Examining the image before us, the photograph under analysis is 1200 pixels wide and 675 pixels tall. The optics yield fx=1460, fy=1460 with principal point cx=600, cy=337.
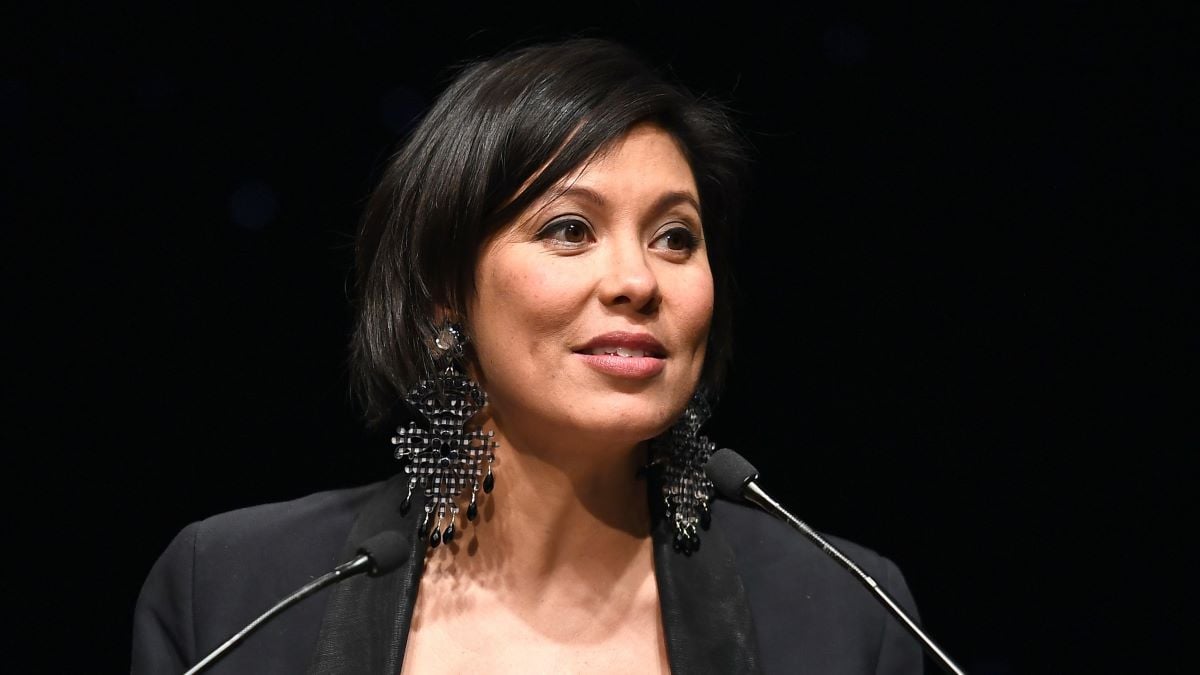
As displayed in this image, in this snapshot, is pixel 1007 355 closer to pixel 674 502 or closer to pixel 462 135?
pixel 674 502

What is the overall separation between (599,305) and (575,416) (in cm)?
15

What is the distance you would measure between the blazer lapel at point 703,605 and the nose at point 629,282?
0.39m

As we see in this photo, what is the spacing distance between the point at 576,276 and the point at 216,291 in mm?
734

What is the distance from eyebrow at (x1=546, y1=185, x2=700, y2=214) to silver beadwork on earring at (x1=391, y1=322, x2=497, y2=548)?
27 cm

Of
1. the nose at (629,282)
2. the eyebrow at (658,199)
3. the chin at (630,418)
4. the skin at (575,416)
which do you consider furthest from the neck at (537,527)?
the eyebrow at (658,199)

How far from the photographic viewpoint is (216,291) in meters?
2.38

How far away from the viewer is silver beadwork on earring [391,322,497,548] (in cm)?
207

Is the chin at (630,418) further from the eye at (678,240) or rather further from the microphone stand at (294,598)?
the microphone stand at (294,598)

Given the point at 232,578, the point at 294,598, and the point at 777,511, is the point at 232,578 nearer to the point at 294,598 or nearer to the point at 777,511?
the point at 294,598

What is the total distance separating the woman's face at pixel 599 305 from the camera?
1954 millimetres

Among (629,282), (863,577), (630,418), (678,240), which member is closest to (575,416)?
(630,418)

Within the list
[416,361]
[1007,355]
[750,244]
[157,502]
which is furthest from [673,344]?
[157,502]

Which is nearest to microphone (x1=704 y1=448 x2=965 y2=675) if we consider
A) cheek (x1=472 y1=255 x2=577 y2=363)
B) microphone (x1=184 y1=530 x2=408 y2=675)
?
cheek (x1=472 y1=255 x2=577 y2=363)

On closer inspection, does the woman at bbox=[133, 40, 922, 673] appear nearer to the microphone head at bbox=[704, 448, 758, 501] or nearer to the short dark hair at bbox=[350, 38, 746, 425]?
the short dark hair at bbox=[350, 38, 746, 425]
